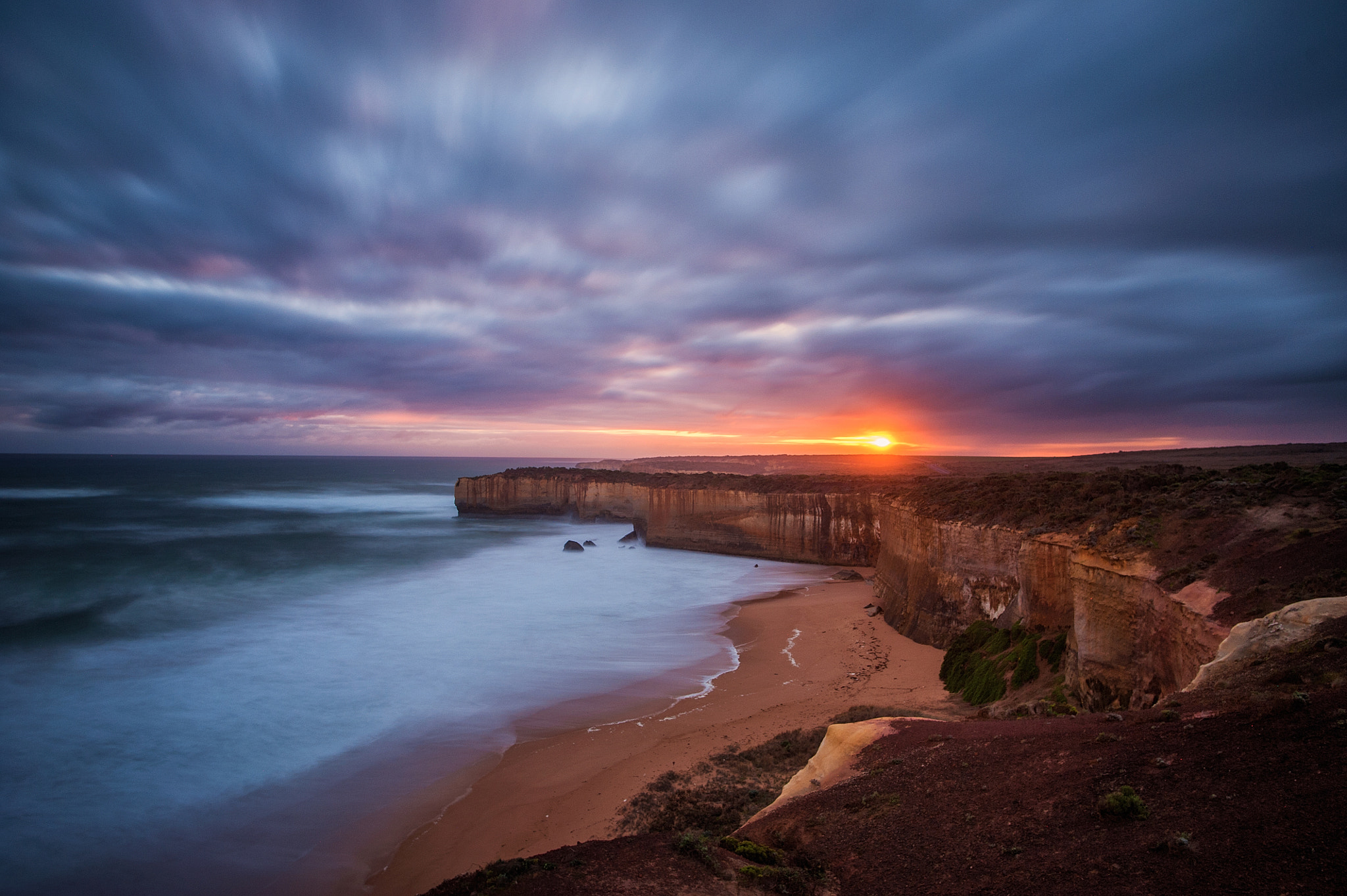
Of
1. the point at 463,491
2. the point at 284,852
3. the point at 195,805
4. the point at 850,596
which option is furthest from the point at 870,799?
the point at 463,491

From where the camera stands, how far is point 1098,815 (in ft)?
18.3

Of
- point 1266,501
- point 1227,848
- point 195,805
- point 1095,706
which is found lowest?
point 195,805

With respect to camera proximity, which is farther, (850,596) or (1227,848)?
(850,596)

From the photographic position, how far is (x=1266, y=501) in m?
11.9

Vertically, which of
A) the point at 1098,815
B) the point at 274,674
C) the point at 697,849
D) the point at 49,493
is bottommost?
the point at 274,674

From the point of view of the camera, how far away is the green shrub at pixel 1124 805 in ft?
17.4

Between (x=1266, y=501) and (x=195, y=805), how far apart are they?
2237cm

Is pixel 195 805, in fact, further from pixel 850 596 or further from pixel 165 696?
pixel 850 596

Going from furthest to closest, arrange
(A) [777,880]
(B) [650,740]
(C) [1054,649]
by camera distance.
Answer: (C) [1054,649]
(B) [650,740]
(A) [777,880]

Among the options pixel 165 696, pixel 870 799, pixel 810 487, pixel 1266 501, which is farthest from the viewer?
pixel 810 487

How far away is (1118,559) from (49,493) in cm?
12986

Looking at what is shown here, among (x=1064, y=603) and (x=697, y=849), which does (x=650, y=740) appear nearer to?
(x=697, y=849)

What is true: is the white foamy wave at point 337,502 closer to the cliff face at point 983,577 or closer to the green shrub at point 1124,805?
the cliff face at point 983,577

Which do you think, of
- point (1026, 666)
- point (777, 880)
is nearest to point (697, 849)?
point (777, 880)
